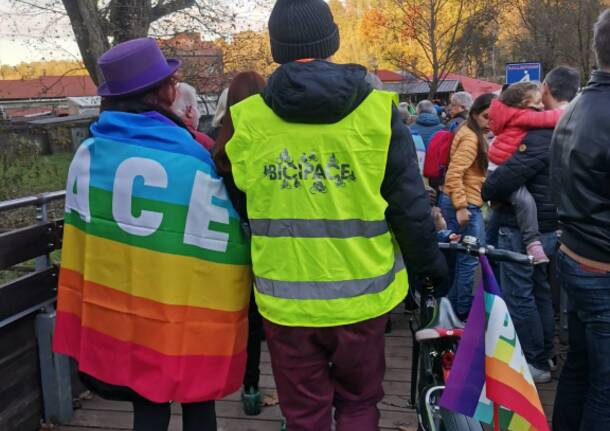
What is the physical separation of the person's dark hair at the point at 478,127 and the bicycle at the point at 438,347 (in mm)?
2418

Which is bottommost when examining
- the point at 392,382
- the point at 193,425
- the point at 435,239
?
the point at 392,382

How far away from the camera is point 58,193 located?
3.61 meters

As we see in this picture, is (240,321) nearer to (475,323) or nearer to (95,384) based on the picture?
(95,384)

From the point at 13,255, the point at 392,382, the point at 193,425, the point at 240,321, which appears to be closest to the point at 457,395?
the point at 240,321

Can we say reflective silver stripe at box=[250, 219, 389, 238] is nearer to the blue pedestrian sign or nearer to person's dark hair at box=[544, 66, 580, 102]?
person's dark hair at box=[544, 66, 580, 102]

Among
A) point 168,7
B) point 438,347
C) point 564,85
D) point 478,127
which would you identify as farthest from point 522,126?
point 168,7

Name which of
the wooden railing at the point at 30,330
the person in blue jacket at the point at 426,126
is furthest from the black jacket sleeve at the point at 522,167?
the person in blue jacket at the point at 426,126

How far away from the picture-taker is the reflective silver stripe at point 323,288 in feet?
7.20

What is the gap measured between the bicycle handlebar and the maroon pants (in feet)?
1.82

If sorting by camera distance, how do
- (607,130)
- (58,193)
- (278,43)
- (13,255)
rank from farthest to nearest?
(58,193)
(13,255)
(607,130)
(278,43)

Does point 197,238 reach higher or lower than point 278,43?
lower

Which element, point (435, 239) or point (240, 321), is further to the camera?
point (240, 321)

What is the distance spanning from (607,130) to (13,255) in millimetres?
2849

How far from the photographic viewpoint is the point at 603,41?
8.51 ft
